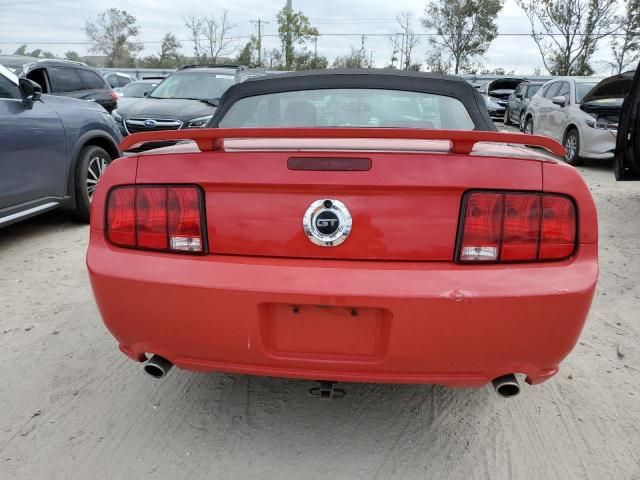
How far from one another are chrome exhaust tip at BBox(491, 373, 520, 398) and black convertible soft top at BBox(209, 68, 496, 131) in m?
1.38

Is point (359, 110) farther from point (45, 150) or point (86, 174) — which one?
point (86, 174)

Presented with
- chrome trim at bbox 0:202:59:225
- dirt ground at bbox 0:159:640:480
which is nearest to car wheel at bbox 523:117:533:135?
dirt ground at bbox 0:159:640:480

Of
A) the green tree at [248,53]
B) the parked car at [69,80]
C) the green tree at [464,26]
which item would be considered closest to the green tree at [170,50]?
the green tree at [248,53]

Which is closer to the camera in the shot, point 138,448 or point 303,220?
point 303,220

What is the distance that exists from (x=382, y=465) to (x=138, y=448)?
986mm

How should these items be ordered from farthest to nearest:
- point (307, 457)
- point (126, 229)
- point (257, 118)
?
point (257, 118)
point (307, 457)
point (126, 229)

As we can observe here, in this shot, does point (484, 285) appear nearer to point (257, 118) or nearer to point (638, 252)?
point (257, 118)

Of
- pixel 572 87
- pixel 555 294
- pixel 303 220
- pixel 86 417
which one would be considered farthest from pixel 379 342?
pixel 572 87

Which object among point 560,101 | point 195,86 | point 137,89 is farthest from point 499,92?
point 195,86

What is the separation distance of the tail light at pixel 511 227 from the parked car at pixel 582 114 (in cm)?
644

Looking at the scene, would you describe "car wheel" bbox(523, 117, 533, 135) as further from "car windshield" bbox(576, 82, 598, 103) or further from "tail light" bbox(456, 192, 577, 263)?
"tail light" bbox(456, 192, 577, 263)

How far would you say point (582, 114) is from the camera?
9117 millimetres

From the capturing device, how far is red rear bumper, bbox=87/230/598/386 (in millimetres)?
1683

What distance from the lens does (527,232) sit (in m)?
1.75
